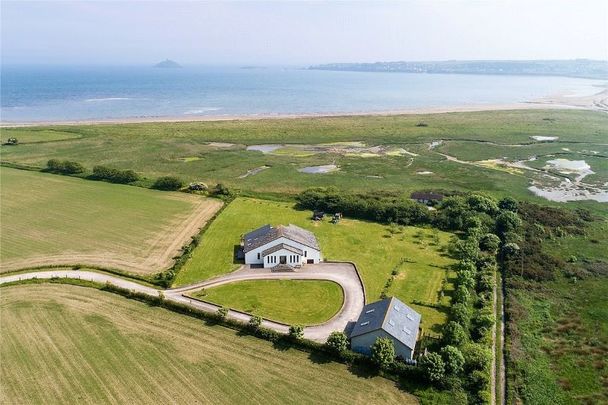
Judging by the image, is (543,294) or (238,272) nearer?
(543,294)

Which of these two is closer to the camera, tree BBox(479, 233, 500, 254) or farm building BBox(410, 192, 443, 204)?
tree BBox(479, 233, 500, 254)

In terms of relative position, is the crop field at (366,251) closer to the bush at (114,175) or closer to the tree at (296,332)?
the tree at (296,332)

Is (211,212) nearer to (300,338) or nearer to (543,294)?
(300,338)

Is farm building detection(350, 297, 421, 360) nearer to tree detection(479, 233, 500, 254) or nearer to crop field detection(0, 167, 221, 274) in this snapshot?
tree detection(479, 233, 500, 254)

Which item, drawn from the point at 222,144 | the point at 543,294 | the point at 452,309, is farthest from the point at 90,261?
the point at 222,144

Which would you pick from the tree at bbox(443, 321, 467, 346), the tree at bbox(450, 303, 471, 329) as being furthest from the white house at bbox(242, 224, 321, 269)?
the tree at bbox(443, 321, 467, 346)

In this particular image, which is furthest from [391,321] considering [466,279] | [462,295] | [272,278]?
[272,278]
